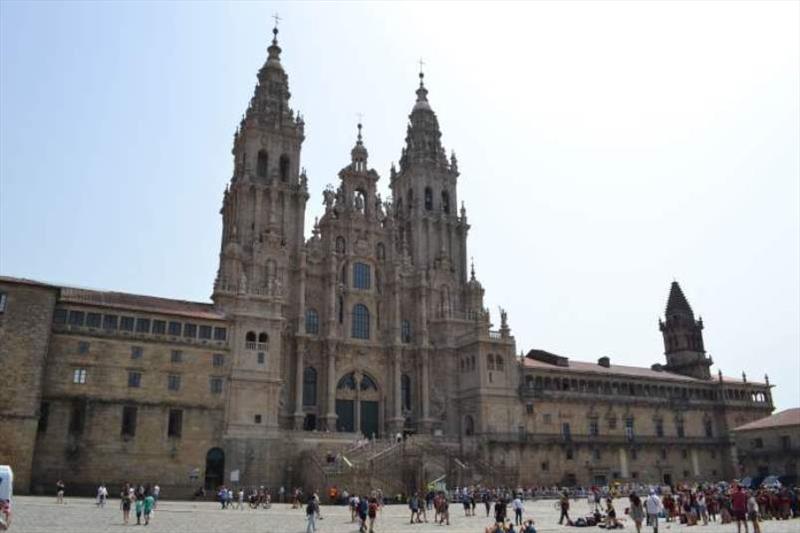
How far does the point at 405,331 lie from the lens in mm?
70438

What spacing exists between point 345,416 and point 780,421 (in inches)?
1763

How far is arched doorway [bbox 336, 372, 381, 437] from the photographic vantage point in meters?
64.0

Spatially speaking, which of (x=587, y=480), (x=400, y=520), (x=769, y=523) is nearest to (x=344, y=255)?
(x=587, y=480)

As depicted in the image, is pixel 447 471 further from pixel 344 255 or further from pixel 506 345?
pixel 344 255

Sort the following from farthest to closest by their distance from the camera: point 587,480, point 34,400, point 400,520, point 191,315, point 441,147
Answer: point 441,147 < point 587,480 < point 191,315 < point 34,400 < point 400,520

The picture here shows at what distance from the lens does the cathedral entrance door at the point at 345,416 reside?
63.7 meters

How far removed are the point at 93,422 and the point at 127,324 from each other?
7.20m

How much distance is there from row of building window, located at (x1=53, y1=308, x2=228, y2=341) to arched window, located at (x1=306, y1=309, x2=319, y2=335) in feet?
40.6

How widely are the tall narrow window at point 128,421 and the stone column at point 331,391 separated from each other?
1778 centimetres

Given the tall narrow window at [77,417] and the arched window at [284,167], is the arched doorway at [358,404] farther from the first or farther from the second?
the tall narrow window at [77,417]

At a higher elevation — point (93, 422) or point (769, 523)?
point (93, 422)

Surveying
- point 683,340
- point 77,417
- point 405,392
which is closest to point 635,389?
point 683,340

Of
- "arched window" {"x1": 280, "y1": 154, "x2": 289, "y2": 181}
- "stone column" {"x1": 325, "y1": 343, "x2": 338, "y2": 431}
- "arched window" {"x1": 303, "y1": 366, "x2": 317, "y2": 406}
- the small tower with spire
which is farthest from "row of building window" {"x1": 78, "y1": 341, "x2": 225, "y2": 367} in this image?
the small tower with spire

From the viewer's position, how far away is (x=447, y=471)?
55.6 metres
